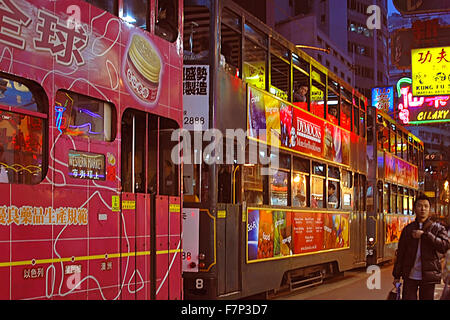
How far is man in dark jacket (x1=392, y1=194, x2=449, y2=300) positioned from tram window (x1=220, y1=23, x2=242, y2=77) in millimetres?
3622

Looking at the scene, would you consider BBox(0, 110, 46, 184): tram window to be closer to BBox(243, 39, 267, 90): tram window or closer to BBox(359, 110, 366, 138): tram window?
BBox(243, 39, 267, 90): tram window

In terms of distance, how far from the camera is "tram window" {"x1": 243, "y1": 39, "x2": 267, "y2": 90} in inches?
372

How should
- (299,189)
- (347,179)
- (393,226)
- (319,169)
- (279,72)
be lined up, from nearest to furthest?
1. (279,72)
2. (299,189)
3. (319,169)
4. (347,179)
5. (393,226)

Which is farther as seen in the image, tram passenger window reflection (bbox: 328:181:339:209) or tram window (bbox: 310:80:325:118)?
tram passenger window reflection (bbox: 328:181:339:209)

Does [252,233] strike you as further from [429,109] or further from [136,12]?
[429,109]

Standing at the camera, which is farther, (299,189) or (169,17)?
(299,189)

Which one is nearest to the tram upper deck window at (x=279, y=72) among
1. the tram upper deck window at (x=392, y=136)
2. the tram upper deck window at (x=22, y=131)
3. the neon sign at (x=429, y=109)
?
the tram upper deck window at (x=22, y=131)

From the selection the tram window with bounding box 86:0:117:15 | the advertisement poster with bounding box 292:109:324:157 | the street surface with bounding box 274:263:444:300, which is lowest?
the street surface with bounding box 274:263:444:300

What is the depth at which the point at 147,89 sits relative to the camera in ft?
22.4

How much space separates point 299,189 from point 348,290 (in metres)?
2.60

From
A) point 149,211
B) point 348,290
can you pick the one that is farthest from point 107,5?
point 348,290

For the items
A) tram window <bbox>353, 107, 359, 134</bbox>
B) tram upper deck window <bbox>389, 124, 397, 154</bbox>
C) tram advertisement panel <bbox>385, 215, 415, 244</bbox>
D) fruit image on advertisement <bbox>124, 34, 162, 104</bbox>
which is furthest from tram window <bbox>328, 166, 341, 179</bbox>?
→ fruit image on advertisement <bbox>124, 34, 162, 104</bbox>

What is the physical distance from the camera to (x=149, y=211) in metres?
6.71
